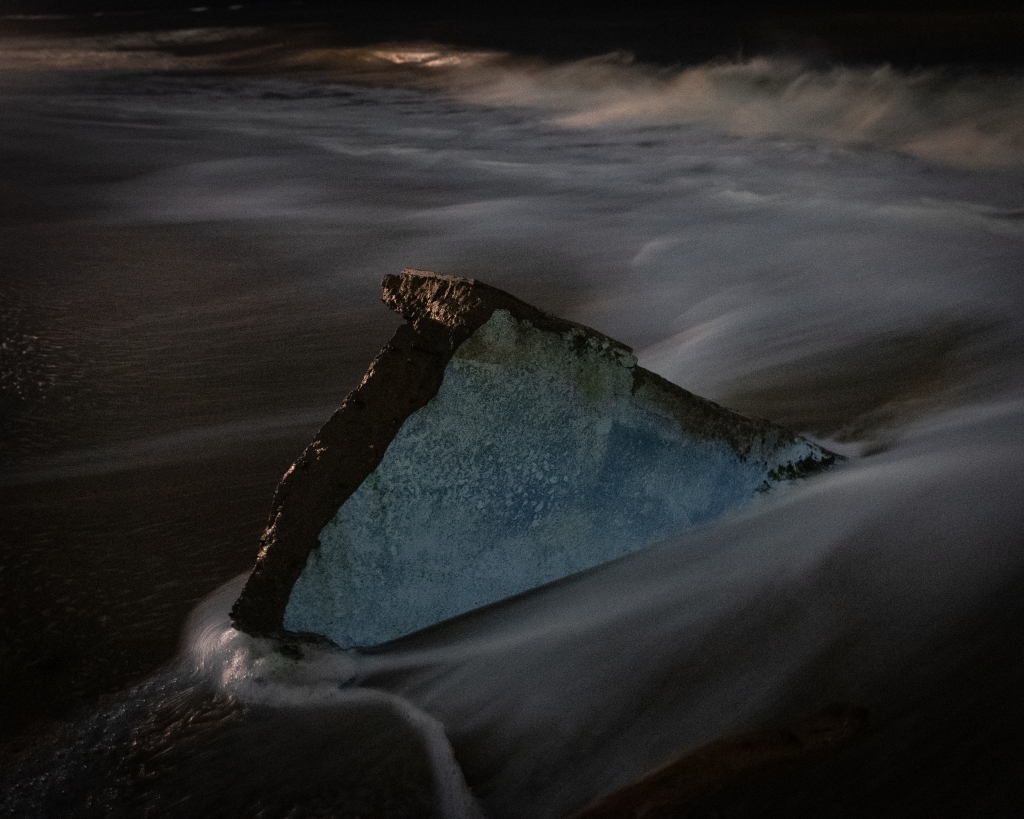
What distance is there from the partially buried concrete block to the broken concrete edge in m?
0.62

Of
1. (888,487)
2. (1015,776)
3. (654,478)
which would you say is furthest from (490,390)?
(1015,776)

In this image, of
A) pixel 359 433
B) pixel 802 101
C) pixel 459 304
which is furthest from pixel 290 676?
pixel 802 101

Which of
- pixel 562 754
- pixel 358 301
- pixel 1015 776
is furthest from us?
pixel 358 301

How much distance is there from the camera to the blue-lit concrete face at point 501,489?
2.18 meters

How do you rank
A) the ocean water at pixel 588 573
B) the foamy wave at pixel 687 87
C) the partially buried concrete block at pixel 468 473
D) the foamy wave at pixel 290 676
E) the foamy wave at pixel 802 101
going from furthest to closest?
the foamy wave at pixel 687 87, the foamy wave at pixel 802 101, the partially buried concrete block at pixel 468 473, the foamy wave at pixel 290 676, the ocean water at pixel 588 573

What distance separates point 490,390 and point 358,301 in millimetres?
2715

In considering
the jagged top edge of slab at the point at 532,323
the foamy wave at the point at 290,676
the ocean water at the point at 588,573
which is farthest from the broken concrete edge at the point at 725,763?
the jagged top edge of slab at the point at 532,323

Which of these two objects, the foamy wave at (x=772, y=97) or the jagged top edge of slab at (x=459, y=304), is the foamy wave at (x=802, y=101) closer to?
the foamy wave at (x=772, y=97)

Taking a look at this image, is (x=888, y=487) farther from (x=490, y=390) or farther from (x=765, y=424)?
(x=490, y=390)

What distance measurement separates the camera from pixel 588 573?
2361 mm

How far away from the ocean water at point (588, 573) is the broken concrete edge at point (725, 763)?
33mm

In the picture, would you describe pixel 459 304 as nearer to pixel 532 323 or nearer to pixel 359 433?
pixel 532 323

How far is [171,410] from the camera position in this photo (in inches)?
141

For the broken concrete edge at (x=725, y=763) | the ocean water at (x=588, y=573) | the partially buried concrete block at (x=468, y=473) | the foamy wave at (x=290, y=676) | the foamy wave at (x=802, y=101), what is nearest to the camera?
the broken concrete edge at (x=725, y=763)
